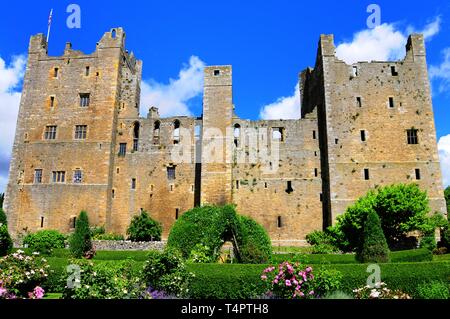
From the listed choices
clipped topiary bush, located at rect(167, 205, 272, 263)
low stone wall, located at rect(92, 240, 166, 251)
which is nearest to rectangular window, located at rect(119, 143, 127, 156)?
low stone wall, located at rect(92, 240, 166, 251)

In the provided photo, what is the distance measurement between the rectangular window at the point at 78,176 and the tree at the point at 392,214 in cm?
2419

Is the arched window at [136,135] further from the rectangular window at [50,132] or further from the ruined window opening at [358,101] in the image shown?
the ruined window opening at [358,101]

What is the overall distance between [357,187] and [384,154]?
13.3 ft

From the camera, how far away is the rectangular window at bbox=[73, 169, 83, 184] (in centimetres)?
3728

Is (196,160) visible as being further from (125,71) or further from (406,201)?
(406,201)

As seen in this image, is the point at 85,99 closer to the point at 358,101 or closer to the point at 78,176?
the point at 78,176

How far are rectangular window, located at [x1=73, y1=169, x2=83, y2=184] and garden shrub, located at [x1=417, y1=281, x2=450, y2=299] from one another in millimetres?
31555

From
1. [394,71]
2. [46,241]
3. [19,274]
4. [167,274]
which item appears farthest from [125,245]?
[394,71]

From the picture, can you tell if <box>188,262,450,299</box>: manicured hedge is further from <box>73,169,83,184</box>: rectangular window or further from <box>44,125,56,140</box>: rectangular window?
<box>44,125,56,140</box>: rectangular window

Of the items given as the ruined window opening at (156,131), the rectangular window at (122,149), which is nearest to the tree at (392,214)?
the ruined window opening at (156,131)

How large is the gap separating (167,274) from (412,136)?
2999cm

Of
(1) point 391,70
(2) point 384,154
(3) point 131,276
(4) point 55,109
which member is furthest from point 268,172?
(3) point 131,276

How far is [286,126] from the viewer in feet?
128

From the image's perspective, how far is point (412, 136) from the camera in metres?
35.7
